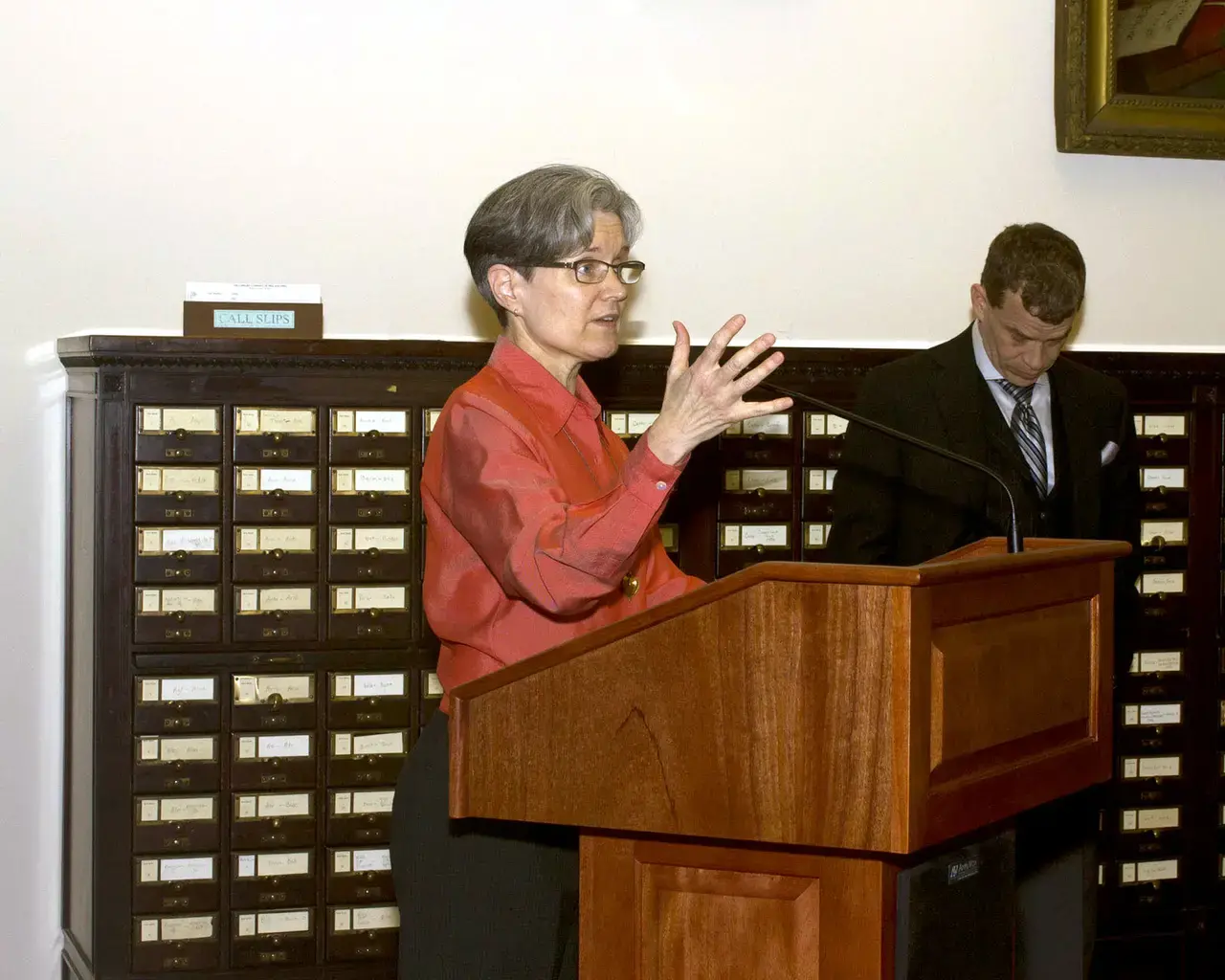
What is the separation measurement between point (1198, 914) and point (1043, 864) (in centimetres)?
196

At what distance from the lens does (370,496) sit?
3418mm

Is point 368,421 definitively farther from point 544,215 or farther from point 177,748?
point 544,215

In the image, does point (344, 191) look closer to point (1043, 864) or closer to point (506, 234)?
point (506, 234)

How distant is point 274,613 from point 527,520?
1734mm

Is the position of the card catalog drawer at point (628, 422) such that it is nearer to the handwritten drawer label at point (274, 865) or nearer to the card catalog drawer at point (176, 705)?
the card catalog drawer at point (176, 705)

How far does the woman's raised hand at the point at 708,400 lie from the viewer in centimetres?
167

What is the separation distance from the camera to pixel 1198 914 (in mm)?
3994

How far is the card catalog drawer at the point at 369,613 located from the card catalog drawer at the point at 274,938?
0.64m

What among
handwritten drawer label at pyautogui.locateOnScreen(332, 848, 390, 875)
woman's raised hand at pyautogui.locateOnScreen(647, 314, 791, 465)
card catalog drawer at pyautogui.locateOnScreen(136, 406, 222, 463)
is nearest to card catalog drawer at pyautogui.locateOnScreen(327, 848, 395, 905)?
handwritten drawer label at pyautogui.locateOnScreen(332, 848, 390, 875)

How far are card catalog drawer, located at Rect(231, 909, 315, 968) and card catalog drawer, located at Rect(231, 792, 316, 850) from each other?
0.51 ft

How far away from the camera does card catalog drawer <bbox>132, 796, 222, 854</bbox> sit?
333 cm

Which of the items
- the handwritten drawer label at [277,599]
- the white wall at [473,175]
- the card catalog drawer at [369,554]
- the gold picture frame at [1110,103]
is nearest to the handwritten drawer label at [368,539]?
the card catalog drawer at [369,554]

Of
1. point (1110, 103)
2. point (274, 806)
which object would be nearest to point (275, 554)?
point (274, 806)

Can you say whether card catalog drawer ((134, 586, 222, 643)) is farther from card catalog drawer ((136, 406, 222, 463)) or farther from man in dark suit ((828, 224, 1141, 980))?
man in dark suit ((828, 224, 1141, 980))
